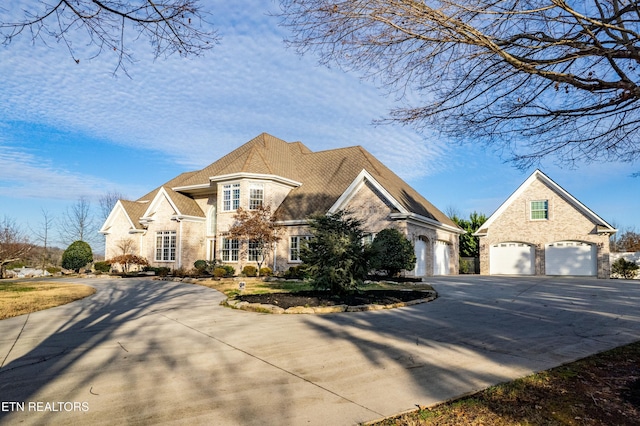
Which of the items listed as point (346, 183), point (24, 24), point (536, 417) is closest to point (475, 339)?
point (536, 417)

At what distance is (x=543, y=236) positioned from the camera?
2684 centimetres

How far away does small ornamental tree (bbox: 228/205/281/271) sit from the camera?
23320 mm

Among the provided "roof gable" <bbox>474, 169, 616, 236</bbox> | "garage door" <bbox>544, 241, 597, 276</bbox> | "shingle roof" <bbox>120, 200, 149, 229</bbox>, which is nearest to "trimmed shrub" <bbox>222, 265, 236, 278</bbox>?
"shingle roof" <bbox>120, 200, 149, 229</bbox>

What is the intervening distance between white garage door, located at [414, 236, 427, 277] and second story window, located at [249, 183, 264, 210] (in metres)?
10.1

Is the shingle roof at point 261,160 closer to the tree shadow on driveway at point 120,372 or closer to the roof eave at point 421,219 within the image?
the roof eave at point 421,219

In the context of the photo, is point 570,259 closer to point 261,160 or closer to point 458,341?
point 261,160

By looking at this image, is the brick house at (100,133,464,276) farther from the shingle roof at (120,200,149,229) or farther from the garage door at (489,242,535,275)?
the garage door at (489,242,535,275)

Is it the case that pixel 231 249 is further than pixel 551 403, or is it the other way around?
pixel 231 249

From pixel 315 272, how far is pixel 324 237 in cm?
110

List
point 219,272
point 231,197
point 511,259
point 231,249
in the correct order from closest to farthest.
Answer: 1. point 219,272
2. point 231,197
3. point 231,249
4. point 511,259

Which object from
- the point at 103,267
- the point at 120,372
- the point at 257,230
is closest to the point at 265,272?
the point at 257,230

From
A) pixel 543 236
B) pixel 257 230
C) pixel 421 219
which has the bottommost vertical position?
pixel 543 236

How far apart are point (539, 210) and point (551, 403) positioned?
2664cm

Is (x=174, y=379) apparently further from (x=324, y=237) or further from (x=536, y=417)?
(x=324, y=237)
